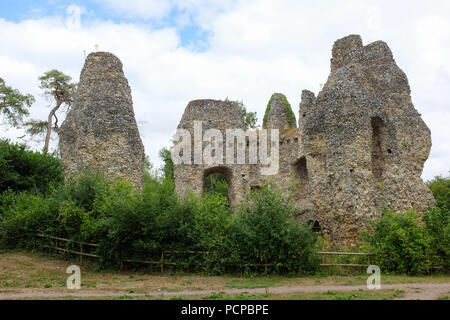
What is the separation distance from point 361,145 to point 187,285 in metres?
9.03

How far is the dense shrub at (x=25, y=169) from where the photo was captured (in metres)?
19.8

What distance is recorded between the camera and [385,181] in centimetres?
1762

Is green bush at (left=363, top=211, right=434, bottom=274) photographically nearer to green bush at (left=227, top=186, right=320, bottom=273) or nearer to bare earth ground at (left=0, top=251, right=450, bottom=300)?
bare earth ground at (left=0, top=251, right=450, bottom=300)

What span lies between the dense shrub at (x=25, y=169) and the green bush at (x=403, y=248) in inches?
546

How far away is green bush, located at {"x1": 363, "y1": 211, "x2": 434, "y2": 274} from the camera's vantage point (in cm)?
1331

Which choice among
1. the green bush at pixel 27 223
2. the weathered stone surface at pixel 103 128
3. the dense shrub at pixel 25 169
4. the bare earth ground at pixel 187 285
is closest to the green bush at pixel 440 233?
the bare earth ground at pixel 187 285

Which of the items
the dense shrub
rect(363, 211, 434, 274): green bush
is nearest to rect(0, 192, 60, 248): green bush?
the dense shrub

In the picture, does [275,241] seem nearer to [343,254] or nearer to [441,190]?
[343,254]

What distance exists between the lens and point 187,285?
38.5ft

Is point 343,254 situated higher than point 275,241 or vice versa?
point 275,241

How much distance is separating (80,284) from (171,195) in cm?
434

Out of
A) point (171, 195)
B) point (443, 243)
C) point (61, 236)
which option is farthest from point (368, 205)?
point (61, 236)

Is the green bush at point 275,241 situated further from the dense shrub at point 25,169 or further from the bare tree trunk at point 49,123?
the bare tree trunk at point 49,123

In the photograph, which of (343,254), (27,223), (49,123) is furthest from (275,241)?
(49,123)
